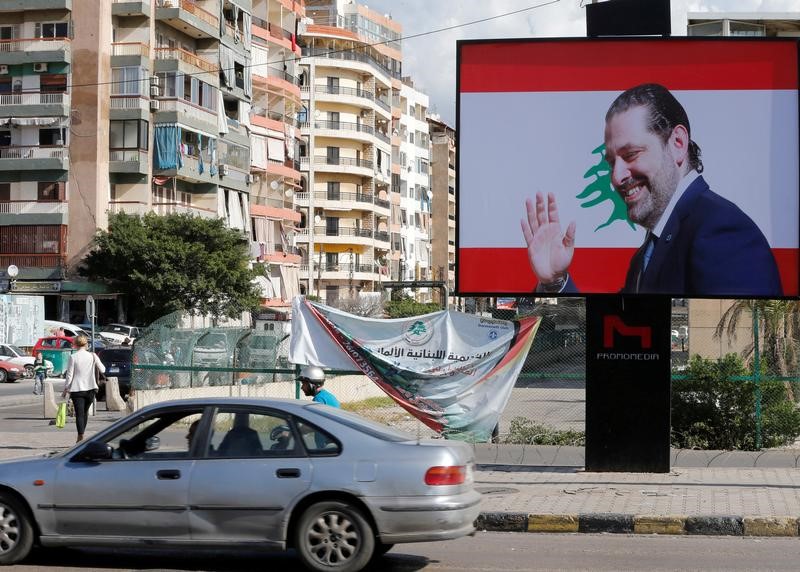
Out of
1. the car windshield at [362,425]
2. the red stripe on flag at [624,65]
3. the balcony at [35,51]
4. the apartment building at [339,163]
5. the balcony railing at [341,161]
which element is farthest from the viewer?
the apartment building at [339,163]

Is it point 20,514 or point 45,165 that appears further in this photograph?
point 45,165

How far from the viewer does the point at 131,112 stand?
189 feet

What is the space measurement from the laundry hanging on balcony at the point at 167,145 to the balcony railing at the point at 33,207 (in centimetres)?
531

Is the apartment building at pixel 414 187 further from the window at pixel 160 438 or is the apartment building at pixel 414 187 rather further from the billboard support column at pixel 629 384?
the window at pixel 160 438

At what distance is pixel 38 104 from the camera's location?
57219 mm

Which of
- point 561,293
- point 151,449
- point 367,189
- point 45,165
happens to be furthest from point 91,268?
point 151,449

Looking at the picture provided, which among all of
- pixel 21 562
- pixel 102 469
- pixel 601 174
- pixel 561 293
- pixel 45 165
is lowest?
pixel 21 562

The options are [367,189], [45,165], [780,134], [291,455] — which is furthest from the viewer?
[367,189]

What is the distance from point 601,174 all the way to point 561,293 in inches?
60.1

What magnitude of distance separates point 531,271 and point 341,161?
79900 millimetres

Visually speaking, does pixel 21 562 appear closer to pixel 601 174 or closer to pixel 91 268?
pixel 601 174

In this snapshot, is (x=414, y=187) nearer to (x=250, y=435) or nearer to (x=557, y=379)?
(x=557, y=379)

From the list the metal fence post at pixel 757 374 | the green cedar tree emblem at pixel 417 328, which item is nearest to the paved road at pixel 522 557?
the metal fence post at pixel 757 374

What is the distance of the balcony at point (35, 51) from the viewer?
57.2 metres
